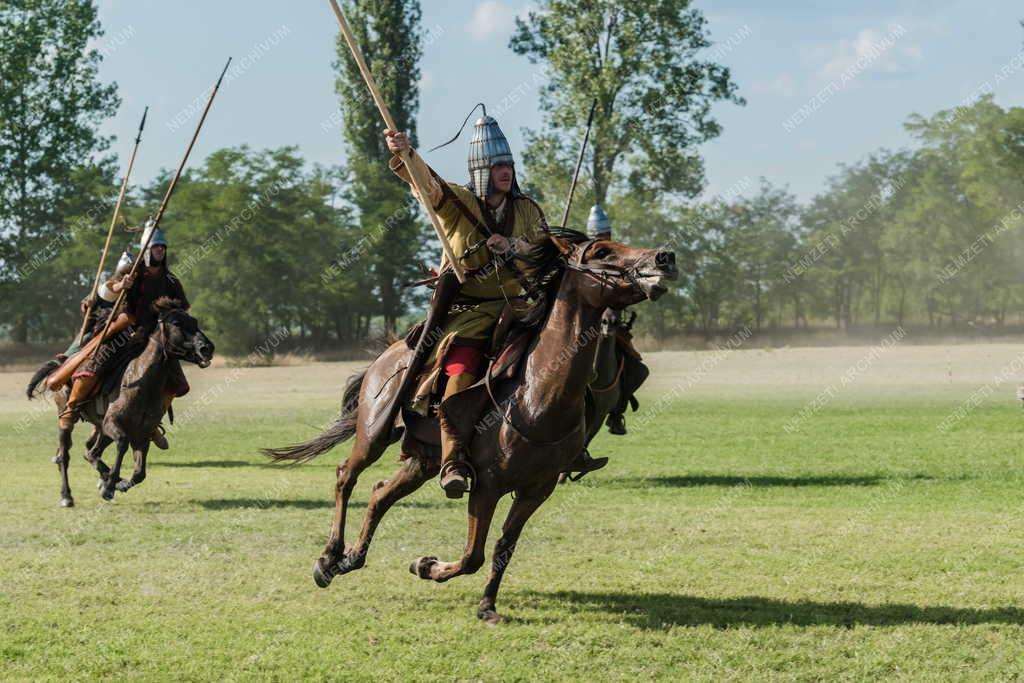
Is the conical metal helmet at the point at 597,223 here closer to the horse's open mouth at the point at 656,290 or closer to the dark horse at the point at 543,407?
the dark horse at the point at 543,407

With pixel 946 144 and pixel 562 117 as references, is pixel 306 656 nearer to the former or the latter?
pixel 562 117

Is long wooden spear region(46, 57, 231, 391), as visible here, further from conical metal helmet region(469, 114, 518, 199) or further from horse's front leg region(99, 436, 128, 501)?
conical metal helmet region(469, 114, 518, 199)

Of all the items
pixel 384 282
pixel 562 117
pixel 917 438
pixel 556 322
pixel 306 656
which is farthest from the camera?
pixel 384 282

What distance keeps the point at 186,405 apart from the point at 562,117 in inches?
1022

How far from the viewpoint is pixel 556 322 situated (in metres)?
7.83

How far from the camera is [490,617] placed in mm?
7930

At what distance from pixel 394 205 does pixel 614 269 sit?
196 feet

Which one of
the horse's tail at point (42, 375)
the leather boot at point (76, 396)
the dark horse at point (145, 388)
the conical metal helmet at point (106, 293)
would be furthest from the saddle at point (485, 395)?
the horse's tail at point (42, 375)

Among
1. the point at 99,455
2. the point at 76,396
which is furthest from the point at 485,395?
the point at 99,455

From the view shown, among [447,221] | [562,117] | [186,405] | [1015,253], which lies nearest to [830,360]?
[562,117]

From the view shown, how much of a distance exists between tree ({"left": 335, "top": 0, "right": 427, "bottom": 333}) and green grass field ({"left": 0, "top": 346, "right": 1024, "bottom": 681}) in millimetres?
37027

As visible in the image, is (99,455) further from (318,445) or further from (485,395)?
(485,395)

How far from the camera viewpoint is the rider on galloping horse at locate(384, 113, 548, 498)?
26.4 ft

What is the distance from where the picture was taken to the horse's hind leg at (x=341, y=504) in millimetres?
8461
